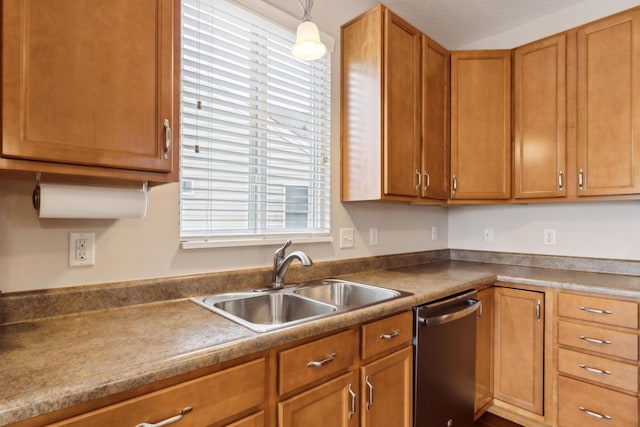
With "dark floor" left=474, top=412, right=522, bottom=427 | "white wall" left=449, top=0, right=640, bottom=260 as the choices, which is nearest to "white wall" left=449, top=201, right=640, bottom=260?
"white wall" left=449, top=0, right=640, bottom=260

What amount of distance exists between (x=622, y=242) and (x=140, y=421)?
2706 millimetres

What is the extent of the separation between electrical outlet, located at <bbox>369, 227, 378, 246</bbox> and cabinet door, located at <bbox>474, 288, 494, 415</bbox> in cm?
70

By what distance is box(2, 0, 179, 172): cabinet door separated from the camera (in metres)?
0.87

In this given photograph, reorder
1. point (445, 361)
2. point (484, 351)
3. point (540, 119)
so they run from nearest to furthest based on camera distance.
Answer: point (445, 361)
point (484, 351)
point (540, 119)

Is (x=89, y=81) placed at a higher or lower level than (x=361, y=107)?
lower

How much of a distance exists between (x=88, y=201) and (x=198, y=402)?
708mm

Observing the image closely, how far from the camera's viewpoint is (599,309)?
5.84 feet

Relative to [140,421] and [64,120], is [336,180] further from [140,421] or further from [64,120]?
[140,421]

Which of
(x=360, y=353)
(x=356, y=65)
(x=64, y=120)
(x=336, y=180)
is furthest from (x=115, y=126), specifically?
(x=356, y=65)

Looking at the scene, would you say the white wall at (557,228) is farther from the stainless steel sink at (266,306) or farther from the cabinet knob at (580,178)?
the stainless steel sink at (266,306)

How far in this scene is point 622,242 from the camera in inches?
86.3

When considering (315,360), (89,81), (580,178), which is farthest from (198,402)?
(580,178)

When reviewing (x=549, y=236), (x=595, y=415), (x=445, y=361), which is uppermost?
(x=549, y=236)

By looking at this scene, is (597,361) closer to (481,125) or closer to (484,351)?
(484,351)
